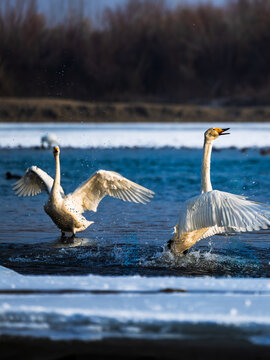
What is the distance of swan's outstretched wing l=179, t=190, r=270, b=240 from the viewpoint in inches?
194

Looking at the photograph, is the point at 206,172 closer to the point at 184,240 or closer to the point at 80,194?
the point at 184,240

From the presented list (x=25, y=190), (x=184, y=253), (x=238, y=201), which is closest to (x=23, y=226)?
(x=25, y=190)

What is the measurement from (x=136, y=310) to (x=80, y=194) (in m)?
3.98

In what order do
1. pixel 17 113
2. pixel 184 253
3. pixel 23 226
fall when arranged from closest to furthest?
pixel 184 253, pixel 23 226, pixel 17 113

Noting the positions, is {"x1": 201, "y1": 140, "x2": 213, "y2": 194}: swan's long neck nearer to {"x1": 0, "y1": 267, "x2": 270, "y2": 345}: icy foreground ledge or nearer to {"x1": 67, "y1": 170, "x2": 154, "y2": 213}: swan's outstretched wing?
{"x1": 67, "y1": 170, "x2": 154, "y2": 213}: swan's outstretched wing

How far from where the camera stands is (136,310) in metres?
3.26

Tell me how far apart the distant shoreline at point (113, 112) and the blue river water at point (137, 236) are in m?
7.78

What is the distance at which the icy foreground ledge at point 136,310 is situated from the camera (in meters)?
3.14

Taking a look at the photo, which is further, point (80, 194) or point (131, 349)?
point (80, 194)

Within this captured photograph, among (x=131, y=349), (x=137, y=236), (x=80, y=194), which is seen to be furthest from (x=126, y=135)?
(x=131, y=349)

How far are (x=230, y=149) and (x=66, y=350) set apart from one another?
13379 millimetres

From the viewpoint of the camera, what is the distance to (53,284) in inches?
145

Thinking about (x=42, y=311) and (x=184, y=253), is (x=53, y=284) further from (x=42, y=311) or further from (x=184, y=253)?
(x=184, y=253)

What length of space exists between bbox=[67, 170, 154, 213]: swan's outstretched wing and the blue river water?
0.32 meters
